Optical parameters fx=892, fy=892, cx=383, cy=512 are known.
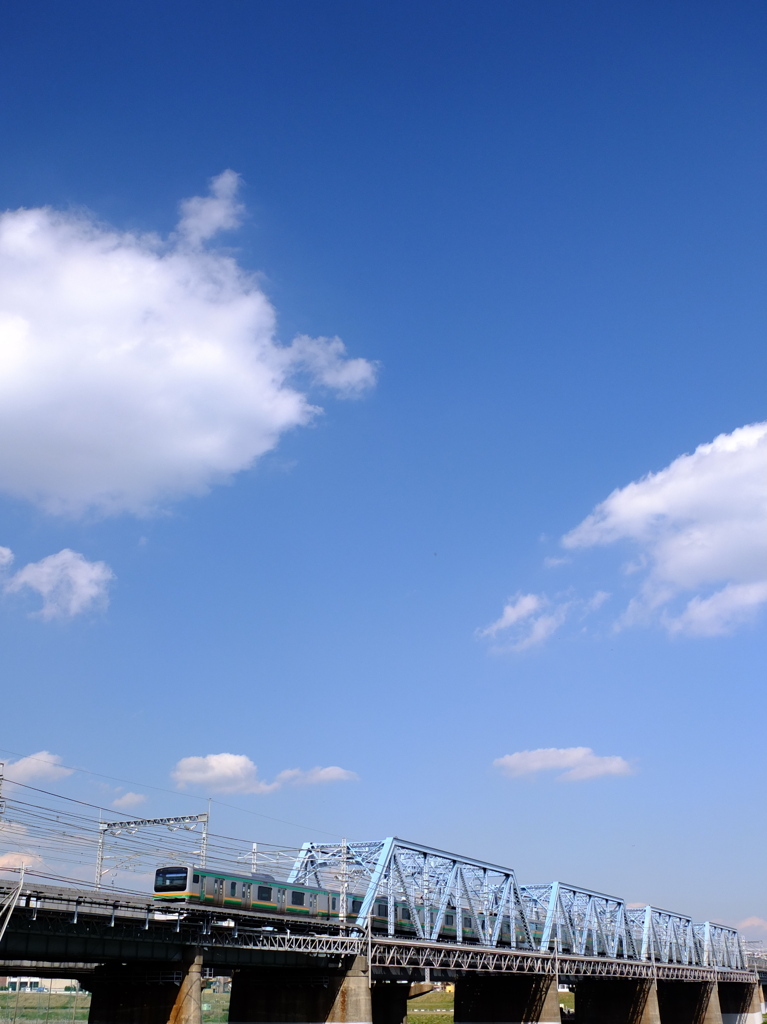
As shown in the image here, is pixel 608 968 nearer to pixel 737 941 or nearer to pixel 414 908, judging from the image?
pixel 414 908

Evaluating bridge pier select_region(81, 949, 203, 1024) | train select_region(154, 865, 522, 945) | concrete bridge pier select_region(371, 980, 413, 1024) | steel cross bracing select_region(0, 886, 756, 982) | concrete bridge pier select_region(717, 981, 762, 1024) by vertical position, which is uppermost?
train select_region(154, 865, 522, 945)

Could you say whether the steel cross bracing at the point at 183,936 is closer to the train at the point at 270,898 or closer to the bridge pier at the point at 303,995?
the train at the point at 270,898

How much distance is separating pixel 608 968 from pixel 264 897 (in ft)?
192

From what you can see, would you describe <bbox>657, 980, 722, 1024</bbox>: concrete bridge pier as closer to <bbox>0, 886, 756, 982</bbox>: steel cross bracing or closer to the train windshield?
<bbox>0, 886, 756, 982</bbox>: steel cross bracing

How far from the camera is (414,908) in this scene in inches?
2911

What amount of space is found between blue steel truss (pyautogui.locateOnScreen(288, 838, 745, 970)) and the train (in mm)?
542

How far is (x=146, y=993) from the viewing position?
59.2 metres

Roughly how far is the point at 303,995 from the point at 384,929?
9330mm

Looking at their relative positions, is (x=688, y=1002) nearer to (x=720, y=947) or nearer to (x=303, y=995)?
(x=720, y=947)

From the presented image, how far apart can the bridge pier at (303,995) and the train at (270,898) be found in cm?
424

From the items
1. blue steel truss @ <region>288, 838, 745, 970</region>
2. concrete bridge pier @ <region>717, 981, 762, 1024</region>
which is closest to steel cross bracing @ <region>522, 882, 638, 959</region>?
blue steel truss @ <region>288, 838, 745, 970</region>

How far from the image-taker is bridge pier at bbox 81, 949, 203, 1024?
55.5 meters

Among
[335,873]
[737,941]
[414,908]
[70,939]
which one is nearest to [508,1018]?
[414,908]

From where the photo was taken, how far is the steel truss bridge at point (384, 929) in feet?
163
